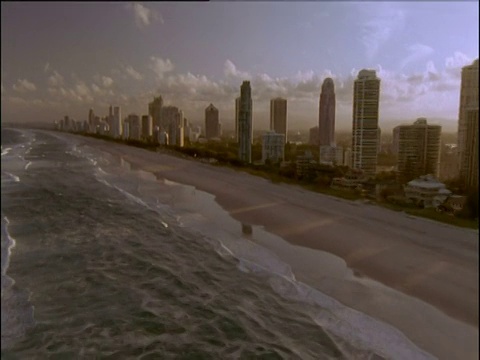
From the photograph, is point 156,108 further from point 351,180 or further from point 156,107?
point 351,180

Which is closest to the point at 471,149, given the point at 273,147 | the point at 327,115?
the point at 327,115

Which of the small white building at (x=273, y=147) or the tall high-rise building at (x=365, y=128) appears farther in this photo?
the small white building at (x=273, y=147)

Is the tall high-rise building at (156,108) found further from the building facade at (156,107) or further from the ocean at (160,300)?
the ocean at (160,300)

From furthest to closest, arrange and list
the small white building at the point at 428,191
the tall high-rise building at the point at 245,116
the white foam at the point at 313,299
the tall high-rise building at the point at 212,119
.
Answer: the tall high-rise building at the point at 212,119
the tall high-rise building at the point at 245,116
the white foam at the point at 313,299
the small white building at the point at 428,191

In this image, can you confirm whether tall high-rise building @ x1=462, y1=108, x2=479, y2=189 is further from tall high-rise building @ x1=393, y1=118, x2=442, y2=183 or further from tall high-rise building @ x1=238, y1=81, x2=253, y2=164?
tall high-rise building @ x1=238, y1=81, x2=253, y2=164

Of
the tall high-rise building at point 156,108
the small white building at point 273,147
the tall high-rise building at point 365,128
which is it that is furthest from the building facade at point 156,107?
the tall high-rise building at point 365,128

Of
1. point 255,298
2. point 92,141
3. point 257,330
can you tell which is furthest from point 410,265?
point 92,141

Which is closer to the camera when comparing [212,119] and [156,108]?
[212,119]
